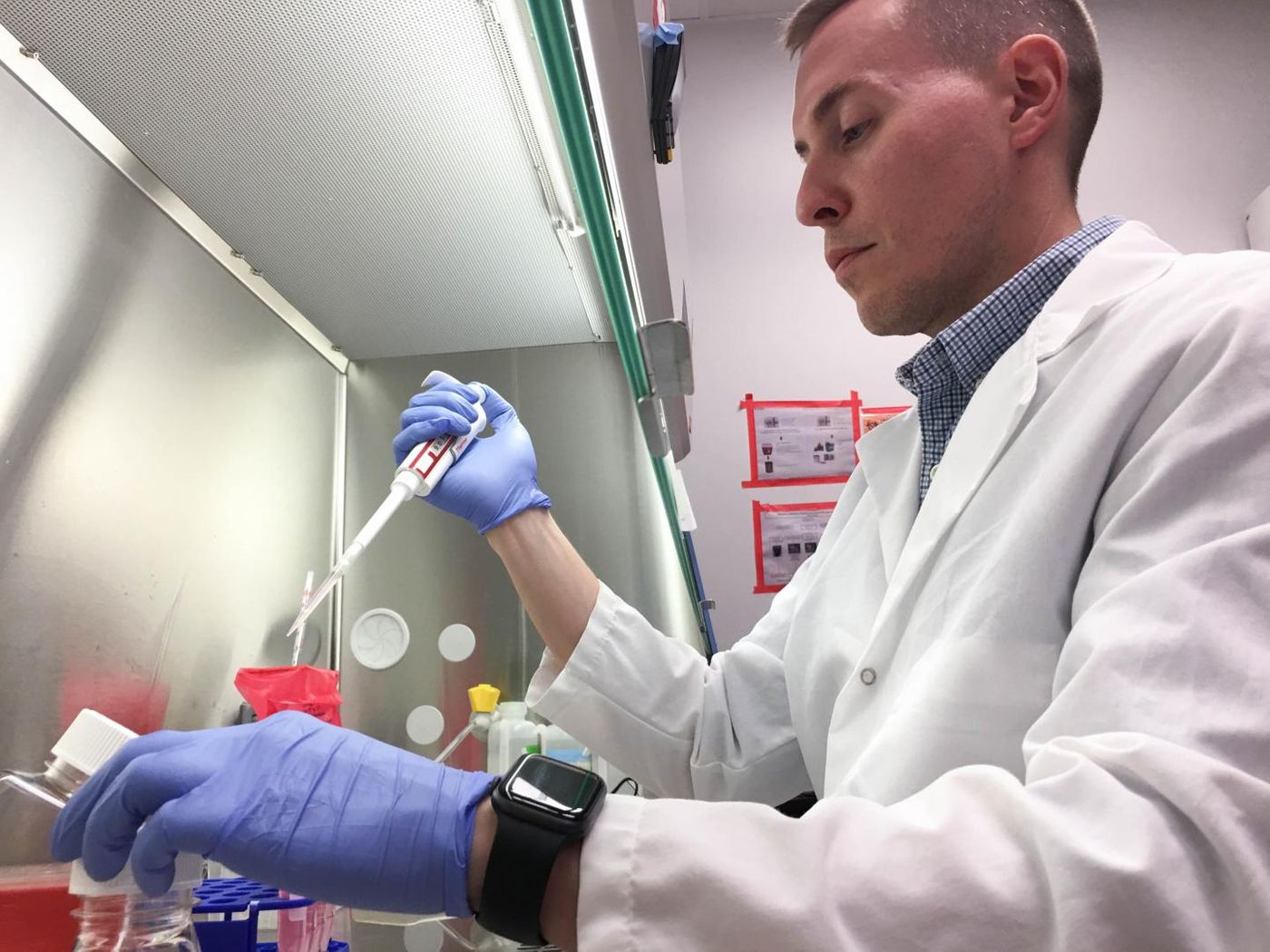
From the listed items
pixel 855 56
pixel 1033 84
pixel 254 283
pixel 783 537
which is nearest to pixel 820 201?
pixel 855 56

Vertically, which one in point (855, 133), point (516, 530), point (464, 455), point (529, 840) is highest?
point (855, 133)

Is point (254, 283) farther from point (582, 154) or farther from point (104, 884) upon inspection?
point (104, 884)

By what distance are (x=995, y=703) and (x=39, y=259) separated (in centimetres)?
93

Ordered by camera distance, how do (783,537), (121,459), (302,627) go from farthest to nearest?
(783,537)
(302,627)
(121,459)

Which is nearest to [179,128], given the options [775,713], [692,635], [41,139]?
[41,139]

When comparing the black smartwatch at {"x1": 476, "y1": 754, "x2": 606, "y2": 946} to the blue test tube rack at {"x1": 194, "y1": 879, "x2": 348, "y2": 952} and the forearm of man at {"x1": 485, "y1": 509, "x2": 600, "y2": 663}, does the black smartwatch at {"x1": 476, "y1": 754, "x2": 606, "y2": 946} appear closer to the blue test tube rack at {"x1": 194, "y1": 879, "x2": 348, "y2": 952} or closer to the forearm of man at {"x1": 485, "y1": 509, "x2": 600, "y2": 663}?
the blue test tube rack at {"x1": 194, "y1": 879, "x2": 348, "y2": 952}

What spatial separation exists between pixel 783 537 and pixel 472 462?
71.2 inches

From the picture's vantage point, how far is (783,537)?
2.71 metres

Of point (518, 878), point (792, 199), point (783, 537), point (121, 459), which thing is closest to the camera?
point (518, 878)

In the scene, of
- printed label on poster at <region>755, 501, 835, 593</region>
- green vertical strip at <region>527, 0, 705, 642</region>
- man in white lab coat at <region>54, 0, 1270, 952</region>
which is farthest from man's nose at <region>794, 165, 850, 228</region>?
printed label on poster at <region>755, 501, 835, 593</region>

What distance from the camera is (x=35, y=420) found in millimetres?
741

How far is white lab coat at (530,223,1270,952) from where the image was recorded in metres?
0.41

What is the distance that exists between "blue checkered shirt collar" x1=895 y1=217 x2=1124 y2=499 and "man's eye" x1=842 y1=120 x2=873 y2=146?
25 cm

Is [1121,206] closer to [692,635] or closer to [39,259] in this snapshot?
[692,635]
